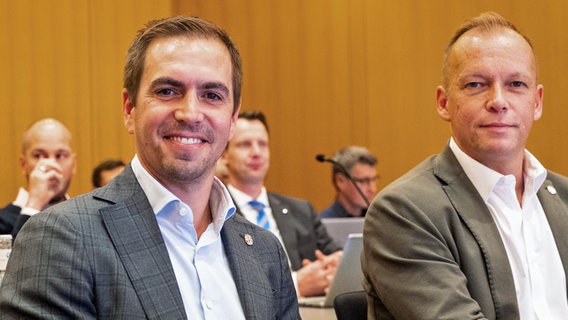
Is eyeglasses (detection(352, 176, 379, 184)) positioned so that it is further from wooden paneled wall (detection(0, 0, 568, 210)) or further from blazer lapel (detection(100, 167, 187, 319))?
blazer lapel (detection(100, 167, 187, 319))

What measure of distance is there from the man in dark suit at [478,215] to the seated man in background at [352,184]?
4020 mm

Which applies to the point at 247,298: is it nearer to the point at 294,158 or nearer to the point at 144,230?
the point at 144,230

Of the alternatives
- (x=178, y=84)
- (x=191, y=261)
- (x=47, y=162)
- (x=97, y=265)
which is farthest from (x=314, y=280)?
(x=97, y=265)

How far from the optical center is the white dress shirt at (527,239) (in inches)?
94.5

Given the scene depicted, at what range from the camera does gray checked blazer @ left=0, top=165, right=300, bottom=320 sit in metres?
1.69

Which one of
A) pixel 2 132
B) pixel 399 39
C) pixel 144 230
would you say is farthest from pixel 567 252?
pixel 399 39

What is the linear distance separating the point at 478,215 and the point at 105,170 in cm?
391

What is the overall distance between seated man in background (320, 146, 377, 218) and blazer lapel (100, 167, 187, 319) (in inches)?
189

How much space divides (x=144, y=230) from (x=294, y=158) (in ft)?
19.1

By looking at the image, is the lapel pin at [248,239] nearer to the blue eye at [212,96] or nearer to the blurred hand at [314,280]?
the blue eye at [212,96]

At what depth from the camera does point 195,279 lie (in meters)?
1.93

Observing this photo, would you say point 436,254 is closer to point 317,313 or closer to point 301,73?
point 317,313

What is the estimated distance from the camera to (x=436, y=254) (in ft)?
7.59

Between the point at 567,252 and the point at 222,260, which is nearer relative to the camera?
the point at 222,260
